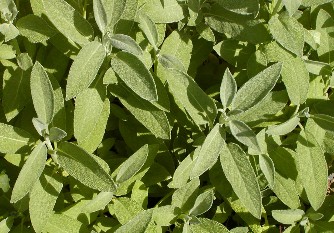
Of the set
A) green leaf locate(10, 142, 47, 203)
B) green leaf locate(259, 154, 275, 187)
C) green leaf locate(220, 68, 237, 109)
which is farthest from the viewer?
green leaf locate(259, 154, 275, 187)

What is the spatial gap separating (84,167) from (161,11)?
596 millimetres

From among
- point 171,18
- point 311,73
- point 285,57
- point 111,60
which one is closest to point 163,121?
point 111,60

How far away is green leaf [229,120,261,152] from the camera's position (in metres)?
1.51

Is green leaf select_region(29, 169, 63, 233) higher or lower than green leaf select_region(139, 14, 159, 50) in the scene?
lower

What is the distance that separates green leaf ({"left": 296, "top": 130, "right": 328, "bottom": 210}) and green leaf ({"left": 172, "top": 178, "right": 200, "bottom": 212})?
1.20 feet

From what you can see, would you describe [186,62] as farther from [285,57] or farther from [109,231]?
[109,231]

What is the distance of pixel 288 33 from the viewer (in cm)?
167

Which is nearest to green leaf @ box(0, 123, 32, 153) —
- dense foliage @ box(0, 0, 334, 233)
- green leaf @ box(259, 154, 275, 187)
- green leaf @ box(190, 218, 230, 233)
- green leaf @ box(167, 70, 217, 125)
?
dense foliage @ box(0, 0, 334, 233)

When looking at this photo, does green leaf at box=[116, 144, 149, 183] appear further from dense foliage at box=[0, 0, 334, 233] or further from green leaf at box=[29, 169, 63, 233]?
green leaf at box=[29, 169, 63, 233]

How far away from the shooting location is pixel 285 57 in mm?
1757

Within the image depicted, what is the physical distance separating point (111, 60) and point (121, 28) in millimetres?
112

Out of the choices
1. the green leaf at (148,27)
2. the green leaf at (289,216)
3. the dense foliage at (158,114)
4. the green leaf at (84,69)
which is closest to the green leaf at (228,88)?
the dense foliage at (158,114)

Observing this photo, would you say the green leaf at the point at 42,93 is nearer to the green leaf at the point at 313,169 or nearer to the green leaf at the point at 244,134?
the green leaf at the point at 244,134

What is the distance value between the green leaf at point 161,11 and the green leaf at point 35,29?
32 centimetres
